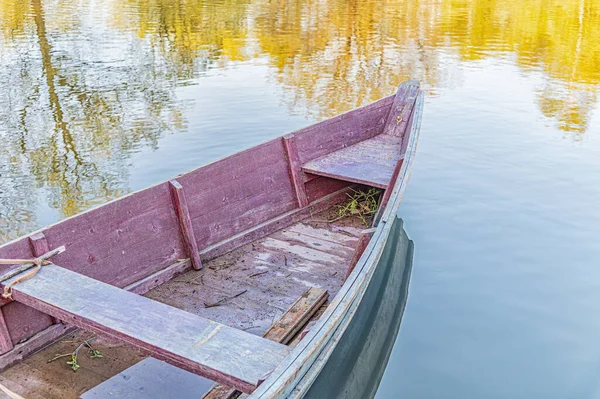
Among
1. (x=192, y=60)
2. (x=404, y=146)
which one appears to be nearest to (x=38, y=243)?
(x=404, y=146)

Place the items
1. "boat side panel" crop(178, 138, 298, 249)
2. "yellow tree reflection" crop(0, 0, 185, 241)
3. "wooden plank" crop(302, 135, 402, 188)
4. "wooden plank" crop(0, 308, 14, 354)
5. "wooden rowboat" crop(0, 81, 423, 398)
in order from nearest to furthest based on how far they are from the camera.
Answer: "wooden rowboat" crop(0, 81, 423, 398) < "wooden plank" crop(0, 308, 14, 354) < "boat side panel" crop(178, 138, 298, 249) < "wooden plank" crop(302, 135, 402, 188) < "yellow tree reflection" crop(0, 0, 185, 241)

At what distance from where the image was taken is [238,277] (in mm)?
5469

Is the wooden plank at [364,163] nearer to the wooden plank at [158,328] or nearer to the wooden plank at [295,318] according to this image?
the wooden plank at [295,318]

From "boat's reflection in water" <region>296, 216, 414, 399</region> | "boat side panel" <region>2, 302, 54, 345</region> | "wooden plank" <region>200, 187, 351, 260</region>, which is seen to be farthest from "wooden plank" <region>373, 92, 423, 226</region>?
"boat side panel" <region>2, 302, 54, 345</region>

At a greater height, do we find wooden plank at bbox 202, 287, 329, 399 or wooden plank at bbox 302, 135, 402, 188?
wooden plank at bbox 302, 135, 402, 188

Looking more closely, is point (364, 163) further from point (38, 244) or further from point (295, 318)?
point (38, 244)

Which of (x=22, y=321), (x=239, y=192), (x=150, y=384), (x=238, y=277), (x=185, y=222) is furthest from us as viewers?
(x=239, y=192)

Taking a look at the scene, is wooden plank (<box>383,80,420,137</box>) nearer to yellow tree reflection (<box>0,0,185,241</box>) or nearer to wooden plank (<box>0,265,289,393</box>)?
yellow tree reflection (<box>0,0,185,241</box>)

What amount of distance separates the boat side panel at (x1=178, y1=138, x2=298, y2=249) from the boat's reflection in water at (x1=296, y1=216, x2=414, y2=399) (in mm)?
1411

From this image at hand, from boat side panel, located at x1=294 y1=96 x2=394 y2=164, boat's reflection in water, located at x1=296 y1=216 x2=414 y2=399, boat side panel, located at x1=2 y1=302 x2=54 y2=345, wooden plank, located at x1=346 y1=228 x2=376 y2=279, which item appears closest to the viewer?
boat side panel, located at x1=2 y1=302 x2=54 y2=345

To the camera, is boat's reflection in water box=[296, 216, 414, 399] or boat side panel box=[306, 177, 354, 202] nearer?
boat's reflection in water box=[296, 216, 414, 399]

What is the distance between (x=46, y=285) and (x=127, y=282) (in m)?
1.06

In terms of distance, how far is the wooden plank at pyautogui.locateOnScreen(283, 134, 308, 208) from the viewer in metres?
6.72

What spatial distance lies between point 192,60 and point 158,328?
14185mm
